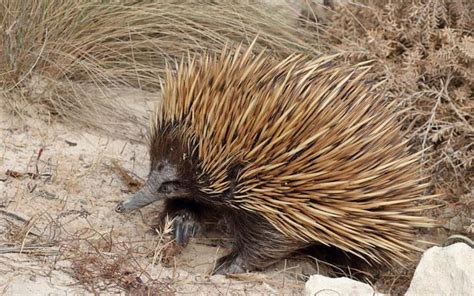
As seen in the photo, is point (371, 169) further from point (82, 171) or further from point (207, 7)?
point (207, 7)

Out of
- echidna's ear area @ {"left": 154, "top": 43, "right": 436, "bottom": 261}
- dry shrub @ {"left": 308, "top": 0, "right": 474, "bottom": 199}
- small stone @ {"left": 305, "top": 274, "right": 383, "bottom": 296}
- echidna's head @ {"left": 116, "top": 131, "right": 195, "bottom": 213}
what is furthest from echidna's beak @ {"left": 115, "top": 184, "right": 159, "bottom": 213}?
dry shrub @ {"left": 308, "top": 0, "right": 474, "bottom": 199}

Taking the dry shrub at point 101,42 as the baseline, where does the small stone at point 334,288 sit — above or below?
above

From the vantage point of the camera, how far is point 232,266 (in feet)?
13.8

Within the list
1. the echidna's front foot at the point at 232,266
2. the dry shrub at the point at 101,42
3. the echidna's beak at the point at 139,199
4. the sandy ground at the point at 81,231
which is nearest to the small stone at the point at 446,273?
the sandy ground at the point at 81,231

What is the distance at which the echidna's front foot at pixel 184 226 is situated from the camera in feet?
14.2

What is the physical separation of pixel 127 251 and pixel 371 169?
1.12 meters

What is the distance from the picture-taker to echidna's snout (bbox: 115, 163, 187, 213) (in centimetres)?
399

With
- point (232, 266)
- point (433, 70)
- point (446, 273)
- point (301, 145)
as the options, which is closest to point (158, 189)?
point (232, 266)

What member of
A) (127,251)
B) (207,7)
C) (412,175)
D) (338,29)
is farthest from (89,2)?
(412,175)

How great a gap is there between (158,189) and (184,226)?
402 mm

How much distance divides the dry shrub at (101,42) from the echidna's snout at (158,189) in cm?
121

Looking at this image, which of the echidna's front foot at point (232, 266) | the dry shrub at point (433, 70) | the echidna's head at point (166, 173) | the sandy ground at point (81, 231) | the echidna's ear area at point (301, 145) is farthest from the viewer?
the dry shrub at point (433, 70)

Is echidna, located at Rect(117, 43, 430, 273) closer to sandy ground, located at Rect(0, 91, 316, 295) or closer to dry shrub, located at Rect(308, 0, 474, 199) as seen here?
sandy ground, located at Rect(0, 91, 316, 295)

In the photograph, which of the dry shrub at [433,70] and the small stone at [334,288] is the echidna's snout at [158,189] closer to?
the small stone at [334,288]
